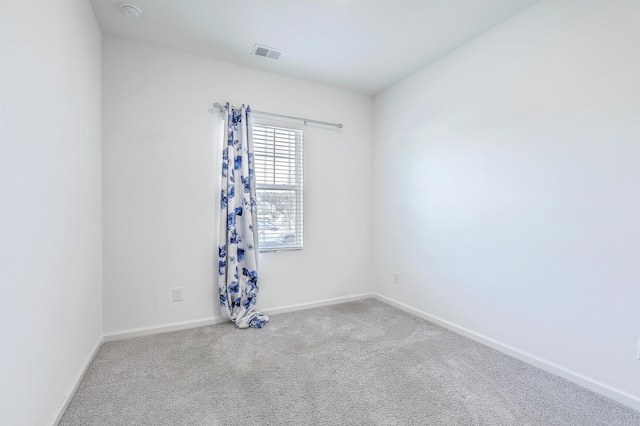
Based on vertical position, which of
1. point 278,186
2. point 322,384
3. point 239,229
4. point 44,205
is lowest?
point 322,384

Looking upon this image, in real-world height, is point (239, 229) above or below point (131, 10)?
below

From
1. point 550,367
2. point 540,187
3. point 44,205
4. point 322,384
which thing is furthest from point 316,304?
point 44,205

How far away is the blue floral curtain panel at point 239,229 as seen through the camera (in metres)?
2.78

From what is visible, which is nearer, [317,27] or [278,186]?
[317,27]

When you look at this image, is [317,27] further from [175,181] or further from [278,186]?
[175,181]

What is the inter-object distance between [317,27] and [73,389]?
292 centimetres

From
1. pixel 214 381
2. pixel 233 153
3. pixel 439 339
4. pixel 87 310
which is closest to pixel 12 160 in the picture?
pixel 87 310

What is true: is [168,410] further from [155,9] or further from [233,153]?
[155,9]

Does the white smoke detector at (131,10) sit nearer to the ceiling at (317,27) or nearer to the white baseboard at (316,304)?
the ceiling at (317,27)

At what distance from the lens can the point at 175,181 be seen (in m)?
2.70

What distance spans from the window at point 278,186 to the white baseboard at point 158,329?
0.83 meters

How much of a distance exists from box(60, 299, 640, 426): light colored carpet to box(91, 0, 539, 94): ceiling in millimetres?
2515

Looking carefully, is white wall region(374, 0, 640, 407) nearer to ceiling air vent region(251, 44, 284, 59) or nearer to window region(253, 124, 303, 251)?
window region(253, 124, 303, 251)

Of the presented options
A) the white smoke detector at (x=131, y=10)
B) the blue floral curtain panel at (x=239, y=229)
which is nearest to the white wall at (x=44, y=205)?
the white smoke detector at (x=131, y=10)
